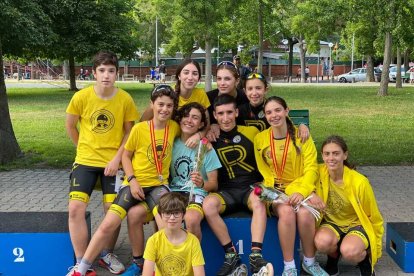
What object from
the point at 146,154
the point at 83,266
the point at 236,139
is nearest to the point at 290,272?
the point at 236,139

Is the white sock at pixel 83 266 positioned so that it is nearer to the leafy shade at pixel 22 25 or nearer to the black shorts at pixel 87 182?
the black shorts at pixel 87 182

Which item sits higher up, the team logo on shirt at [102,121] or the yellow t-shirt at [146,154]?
the team logo on shirt at [102,121]

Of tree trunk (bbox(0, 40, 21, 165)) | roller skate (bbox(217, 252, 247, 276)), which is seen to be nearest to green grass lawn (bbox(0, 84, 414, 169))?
tree trunk (bbox(0, 40, 21, 165))

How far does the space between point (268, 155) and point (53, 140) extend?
858 centimetres

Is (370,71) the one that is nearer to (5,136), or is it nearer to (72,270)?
(5,136)

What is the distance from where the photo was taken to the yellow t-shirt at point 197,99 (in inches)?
208

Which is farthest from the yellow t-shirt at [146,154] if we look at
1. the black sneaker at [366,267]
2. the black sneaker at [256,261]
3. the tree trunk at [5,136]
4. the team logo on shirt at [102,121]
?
the tree trunk at [5,136]

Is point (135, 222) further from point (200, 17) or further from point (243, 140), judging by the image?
point (200, 17)

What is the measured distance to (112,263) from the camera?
15.9ft

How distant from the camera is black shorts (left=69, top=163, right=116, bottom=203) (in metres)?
4.77

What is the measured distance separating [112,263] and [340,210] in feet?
6.52

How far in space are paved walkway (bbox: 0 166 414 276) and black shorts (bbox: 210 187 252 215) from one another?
0.96 m

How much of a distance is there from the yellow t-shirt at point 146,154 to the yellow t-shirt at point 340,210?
4.59ft

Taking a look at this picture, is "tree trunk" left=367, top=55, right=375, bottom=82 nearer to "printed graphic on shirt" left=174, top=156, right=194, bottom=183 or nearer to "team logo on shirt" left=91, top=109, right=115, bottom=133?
"printed graphic on shirt" left=174, top=156, right=194, bottom=183
